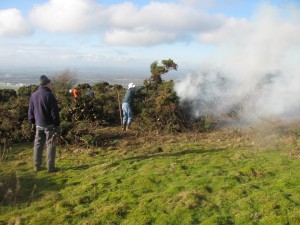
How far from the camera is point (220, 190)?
661 centimetres

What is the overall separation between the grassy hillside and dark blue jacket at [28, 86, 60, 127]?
1.21 metres

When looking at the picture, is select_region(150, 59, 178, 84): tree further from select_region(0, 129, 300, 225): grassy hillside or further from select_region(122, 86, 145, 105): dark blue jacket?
select_region(0, 129, 300, 225): grassy hillside

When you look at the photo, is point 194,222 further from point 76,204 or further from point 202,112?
point 202,112

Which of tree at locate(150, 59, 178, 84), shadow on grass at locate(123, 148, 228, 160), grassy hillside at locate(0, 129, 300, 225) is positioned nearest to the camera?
grassy hillside at locate(0, 129, 300, 225)

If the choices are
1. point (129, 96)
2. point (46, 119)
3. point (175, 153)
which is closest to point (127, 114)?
point (129, 96)

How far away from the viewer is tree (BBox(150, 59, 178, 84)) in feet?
55.8

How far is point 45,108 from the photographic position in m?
8.04

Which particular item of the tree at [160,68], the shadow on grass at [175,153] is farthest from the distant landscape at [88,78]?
the shadow on grass at [175,153]

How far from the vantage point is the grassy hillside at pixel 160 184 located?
5.65 m

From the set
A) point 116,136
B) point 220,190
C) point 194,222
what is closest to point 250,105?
point 116,136

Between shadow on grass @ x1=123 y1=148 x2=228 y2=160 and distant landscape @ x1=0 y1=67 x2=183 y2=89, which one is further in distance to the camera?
distant landscape @ x1=0 y1=67 x2=183 y2=89

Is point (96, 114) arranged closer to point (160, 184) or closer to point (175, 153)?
point (175, 153)

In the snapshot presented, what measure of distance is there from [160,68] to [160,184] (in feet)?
34.8

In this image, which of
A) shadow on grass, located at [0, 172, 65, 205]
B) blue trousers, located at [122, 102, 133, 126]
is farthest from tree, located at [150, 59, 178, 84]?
shadow on grass, located at [0, 172, 65, 205]
